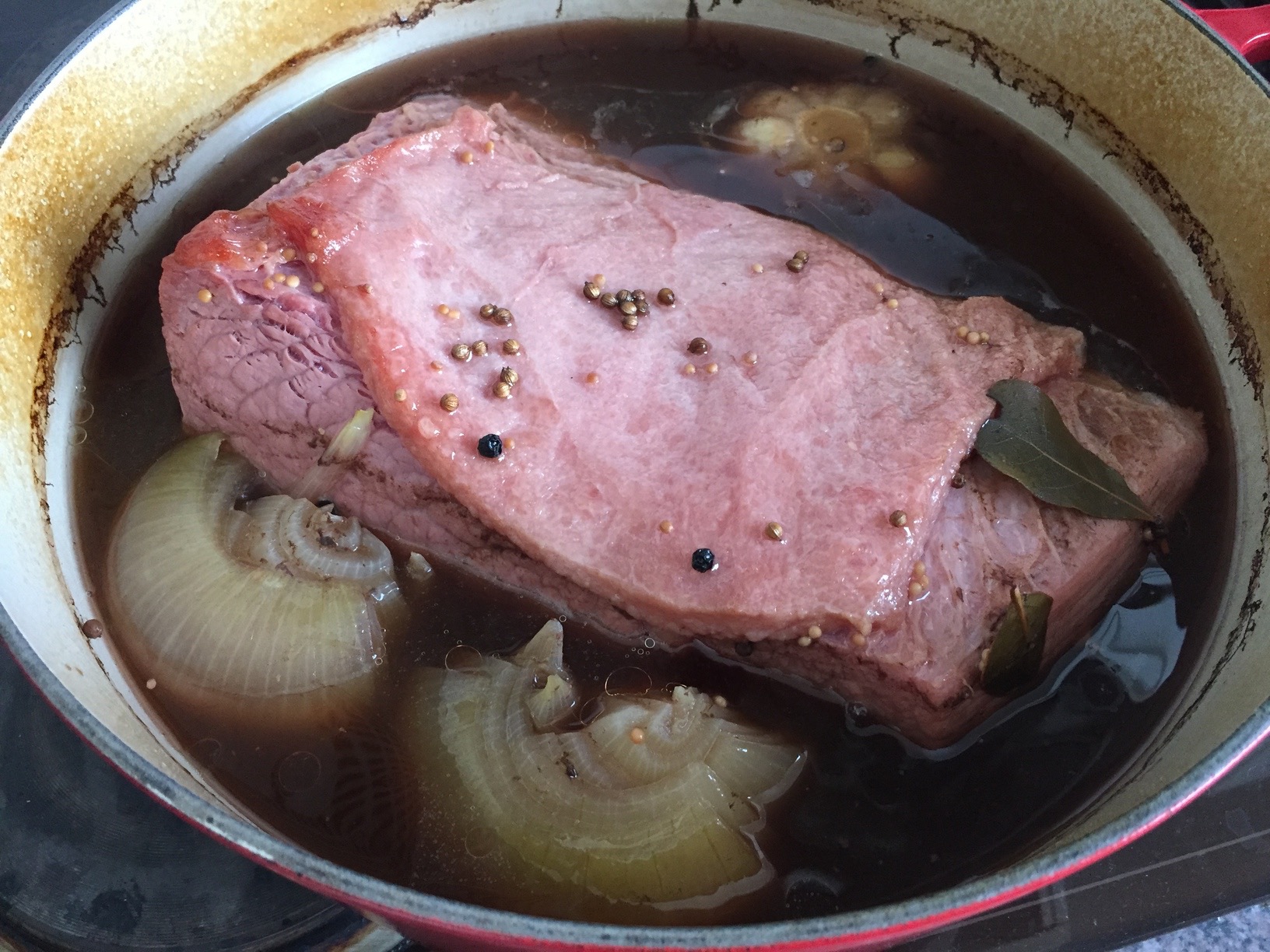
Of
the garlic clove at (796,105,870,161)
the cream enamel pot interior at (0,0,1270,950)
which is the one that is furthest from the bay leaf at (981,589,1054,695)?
the garlic clove at (796,105,870,161)

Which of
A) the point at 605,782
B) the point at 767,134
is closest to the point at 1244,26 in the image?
the point at 767,134

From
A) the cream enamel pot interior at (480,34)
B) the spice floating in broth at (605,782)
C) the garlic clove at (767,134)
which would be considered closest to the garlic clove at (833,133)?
the garlic clove at (767,134)

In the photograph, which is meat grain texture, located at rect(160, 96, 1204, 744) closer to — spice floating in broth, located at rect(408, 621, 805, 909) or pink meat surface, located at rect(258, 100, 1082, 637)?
pink meat surface, located at rect(258, 100, 1082, 637)

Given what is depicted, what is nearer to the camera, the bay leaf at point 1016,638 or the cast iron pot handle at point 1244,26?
the bay leaf at point 1016,638

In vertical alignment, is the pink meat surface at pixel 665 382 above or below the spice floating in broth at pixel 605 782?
above

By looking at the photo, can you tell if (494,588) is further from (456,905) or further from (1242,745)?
Answer: (1242,745)

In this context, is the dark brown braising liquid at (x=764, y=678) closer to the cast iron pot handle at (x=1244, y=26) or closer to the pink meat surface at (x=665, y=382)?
the pink meat surface at (x=665, y=382)

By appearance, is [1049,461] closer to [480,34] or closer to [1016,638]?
[1016,638]
